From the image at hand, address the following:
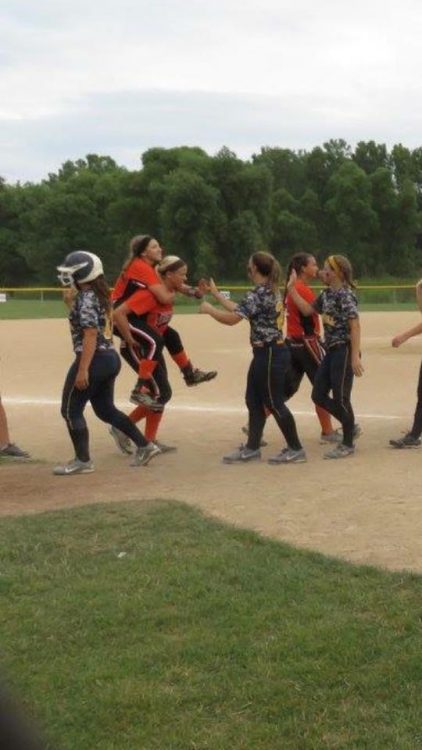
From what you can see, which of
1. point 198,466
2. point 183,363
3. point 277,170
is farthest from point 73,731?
point 277,170

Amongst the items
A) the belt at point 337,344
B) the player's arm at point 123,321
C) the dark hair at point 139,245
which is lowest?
the belt at point 337,344

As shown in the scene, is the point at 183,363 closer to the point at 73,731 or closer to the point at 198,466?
the point at 198,466

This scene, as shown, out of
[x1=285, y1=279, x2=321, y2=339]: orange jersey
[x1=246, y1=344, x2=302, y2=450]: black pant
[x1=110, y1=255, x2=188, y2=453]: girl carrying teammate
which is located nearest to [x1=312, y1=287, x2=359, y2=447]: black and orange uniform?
[x1=246, y1=344, x2=302, y2=450]: black pant

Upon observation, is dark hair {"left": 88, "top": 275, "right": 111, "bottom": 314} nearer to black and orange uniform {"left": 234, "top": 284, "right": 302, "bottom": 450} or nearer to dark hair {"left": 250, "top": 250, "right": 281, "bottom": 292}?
black and orange uniform {"left": 234, "top": 284, "right": 302, "bottom": 450}

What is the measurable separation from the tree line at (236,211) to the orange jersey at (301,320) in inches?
2113

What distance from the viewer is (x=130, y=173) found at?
7038 cm

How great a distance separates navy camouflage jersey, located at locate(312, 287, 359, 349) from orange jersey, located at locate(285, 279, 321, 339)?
2.33 ft

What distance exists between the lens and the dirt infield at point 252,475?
225 inches

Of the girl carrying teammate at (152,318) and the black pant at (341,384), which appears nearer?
the black pant at (341,384)

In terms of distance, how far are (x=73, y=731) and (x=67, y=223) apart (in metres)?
72.1

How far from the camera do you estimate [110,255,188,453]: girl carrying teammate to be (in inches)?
337

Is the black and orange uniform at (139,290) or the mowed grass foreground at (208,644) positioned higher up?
the black and orange uniform at (139,290)

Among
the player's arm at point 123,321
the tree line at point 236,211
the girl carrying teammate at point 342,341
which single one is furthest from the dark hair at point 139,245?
the tree line at point 236,211

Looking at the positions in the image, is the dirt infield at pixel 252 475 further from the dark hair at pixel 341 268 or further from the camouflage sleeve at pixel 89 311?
the dark hair at pixel 341 268
